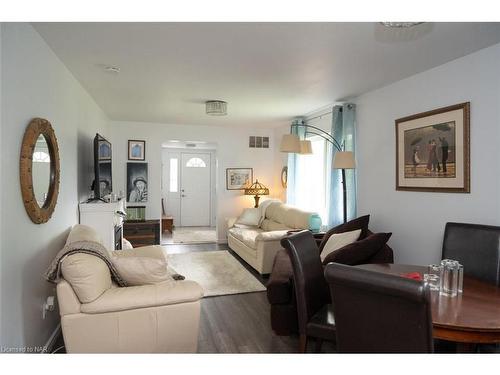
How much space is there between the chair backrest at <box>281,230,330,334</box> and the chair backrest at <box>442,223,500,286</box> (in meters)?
1.03

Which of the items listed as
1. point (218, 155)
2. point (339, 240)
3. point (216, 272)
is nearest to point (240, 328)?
point (339, 240)

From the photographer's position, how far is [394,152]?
11.8 feet

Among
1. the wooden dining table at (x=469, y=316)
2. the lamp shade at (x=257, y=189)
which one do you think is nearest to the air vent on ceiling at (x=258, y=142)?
the lamp shade at (x=257, y=189)

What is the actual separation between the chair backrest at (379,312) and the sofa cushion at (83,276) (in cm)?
143

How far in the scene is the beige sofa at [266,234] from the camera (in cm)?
443

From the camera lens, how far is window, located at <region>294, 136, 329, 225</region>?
515 cm

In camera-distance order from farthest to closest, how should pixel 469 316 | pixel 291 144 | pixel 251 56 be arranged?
pixel 291 144 < pixel 251 56 < pixel 469 316

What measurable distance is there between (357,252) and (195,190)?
6642 millimetres

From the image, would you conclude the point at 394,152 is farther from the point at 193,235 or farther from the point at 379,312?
the point at 193,235

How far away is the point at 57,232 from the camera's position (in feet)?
9.33
